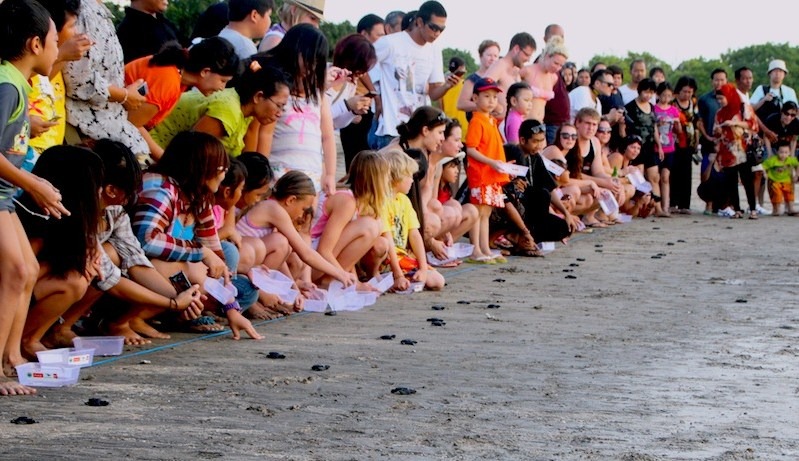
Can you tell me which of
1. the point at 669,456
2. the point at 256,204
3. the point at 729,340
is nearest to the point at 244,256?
the point at 256,204

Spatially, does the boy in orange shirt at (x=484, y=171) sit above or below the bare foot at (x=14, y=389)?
above

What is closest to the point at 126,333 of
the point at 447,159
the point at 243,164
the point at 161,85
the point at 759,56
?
the point at 243,164

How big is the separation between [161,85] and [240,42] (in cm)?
142

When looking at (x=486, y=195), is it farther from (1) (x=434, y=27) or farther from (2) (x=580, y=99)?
(2) (x=580, y=99)

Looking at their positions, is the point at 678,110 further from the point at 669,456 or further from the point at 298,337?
the point at 669,456

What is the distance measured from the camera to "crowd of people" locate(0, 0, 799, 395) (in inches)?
234

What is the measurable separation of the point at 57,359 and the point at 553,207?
27.9ft

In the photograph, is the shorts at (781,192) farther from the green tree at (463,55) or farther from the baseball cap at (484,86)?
the green tree at (463,55)

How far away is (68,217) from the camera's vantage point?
5918mm

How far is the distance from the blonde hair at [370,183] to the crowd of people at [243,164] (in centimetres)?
2

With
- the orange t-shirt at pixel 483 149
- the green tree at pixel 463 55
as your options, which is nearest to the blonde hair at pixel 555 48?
the orange t-shirt at pixel 483 149

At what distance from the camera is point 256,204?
8.16 m

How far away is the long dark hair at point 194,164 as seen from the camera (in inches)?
274

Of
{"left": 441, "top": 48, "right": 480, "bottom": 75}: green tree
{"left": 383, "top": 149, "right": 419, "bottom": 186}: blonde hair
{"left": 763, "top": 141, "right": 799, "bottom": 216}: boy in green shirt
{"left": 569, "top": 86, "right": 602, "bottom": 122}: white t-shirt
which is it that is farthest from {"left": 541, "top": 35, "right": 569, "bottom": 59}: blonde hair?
{"left": 441, "top": 48, "right": 480, "bottom": 75}: green tree
